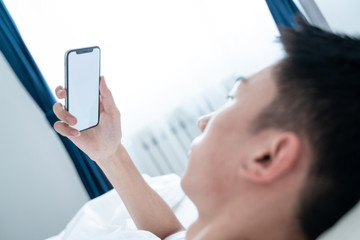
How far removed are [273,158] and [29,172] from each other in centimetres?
199

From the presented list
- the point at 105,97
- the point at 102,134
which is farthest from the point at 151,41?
the point at 102,134

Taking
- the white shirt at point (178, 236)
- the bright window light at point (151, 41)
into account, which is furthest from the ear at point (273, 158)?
the bright window light at point (151, 41)

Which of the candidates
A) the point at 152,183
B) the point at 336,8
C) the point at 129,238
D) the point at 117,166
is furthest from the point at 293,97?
the point at 336,8

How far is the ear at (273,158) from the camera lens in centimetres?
61

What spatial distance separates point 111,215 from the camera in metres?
1.42

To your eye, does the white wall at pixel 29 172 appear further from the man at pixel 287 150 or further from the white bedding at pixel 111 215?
the man at pixel 287 150

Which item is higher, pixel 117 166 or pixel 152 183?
pixel 117 166

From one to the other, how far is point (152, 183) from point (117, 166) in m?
0.40

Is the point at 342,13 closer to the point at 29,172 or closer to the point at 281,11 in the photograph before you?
the point at 281,11

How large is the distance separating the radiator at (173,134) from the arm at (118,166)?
102 centimetres

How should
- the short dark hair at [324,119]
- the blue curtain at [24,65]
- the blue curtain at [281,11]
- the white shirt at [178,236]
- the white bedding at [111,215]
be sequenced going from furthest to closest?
the blue curtain at [281,11] → the blue curtain at [24,65] → the white bedding at [111,215] → the white shirt at [178,236] → the short dark hair at [324,119]

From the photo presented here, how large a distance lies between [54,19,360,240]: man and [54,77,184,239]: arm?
0.42 metres

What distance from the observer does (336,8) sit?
7.61 ft

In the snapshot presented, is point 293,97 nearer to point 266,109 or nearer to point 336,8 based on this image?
point 266,109
